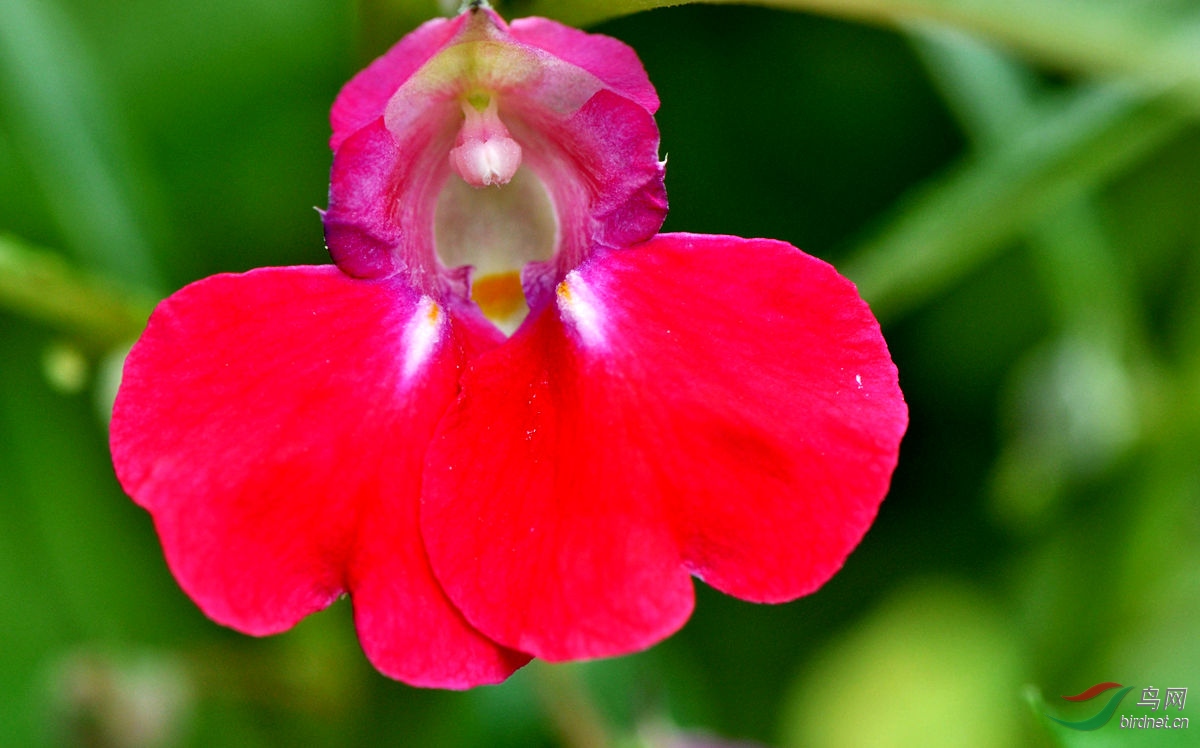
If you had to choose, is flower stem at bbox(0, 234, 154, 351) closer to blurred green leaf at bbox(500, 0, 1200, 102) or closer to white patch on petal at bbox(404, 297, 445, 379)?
white patch on petal at bbox(404, 297, 445, 379)

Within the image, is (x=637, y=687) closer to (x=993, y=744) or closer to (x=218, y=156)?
(x=993, y=744)

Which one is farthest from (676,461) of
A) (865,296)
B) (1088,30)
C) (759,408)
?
(1088,30)

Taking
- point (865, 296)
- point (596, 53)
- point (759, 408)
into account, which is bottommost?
point (865, 296)

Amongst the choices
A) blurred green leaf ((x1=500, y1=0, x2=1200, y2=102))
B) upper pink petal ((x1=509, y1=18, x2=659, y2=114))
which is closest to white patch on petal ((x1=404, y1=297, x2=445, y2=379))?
upper pink petal ((x1=509, y1=18, x2=659, y2=114))

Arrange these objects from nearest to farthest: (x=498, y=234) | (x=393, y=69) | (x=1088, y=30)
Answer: (x=393, y=69)
(x=498, y=234)
(x=1088, y=30)

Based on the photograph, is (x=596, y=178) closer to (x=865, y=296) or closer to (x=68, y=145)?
(x=865, y=296)

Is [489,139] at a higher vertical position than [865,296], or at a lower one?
higher
